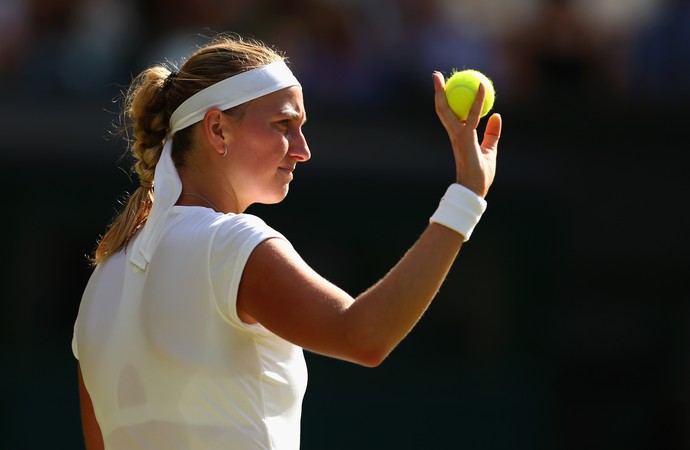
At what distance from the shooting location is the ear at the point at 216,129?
9.04 feet

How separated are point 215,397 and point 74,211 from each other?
522 centimetres

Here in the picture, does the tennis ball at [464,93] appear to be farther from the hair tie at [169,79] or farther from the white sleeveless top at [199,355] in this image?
the hair tie at [169,79]

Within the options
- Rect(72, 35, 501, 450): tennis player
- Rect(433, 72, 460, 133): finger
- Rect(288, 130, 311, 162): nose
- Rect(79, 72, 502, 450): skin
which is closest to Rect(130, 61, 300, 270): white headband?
Rect(72, 35, 501, 450): tennis player

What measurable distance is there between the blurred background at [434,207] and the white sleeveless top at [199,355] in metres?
4.73

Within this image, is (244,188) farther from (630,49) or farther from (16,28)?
(630,49)

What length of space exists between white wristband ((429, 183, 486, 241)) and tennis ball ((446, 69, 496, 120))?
0.20 m

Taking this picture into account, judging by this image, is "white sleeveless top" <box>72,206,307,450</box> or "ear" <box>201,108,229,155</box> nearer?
"white sleeveless top" <box>72,206,307,450</box>

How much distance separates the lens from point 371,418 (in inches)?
314

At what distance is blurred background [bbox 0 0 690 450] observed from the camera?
7387 millimetres

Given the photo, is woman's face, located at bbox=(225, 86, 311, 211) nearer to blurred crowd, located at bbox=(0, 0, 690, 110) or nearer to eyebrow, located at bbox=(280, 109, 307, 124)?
eyebrow, located at bbox=(280, 109, 307, 124)

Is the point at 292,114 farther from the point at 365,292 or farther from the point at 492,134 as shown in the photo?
the point at 365,292

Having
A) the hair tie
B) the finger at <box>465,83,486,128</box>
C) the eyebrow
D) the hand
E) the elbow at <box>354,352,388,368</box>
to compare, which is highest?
the finger at <box>465,83,486,128</box>

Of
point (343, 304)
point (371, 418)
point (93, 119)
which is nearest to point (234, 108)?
point (343, 304)

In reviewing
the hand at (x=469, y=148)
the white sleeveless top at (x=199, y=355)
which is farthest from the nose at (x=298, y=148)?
the hand at (x=469, y=148)
